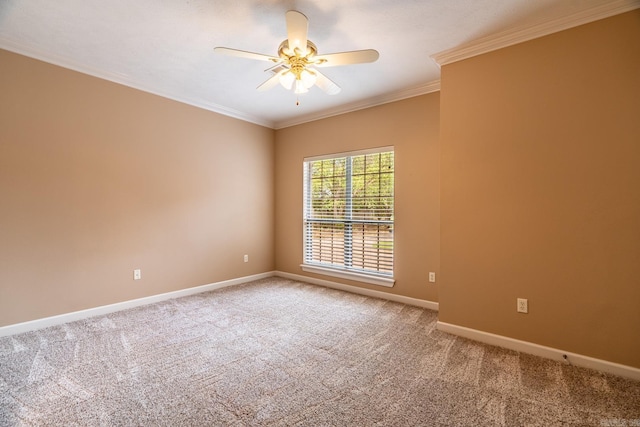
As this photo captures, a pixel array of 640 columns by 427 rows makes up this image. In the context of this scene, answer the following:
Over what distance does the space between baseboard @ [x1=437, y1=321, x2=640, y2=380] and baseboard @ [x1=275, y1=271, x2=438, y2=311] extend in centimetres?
65

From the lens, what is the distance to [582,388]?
1.94 m

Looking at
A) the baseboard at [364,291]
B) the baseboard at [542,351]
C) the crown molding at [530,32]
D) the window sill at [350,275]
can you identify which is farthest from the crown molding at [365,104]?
the baseboard at [542,351]

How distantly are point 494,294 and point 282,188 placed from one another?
11.8 ft

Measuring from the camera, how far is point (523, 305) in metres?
2.46

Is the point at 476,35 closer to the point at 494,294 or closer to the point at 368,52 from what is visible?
the point at 368,52

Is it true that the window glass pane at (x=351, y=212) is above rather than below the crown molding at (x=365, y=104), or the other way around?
below

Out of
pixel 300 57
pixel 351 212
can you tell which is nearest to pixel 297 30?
A: pixel 300 57

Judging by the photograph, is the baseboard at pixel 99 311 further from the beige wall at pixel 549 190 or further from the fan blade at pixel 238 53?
the beige wall at pixel 549 190

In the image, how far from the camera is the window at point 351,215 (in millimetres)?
3945

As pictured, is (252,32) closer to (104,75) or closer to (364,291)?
(104,75)

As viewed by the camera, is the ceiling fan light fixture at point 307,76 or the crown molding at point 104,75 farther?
the crown molding at point 104,75

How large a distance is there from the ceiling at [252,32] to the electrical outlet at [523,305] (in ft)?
7.35

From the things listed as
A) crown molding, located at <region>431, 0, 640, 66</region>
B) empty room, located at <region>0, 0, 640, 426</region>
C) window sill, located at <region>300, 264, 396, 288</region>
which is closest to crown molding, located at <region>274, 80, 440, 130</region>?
empty room, located at <region>0, 0, 640, 426</region>

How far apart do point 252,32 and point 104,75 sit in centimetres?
198
